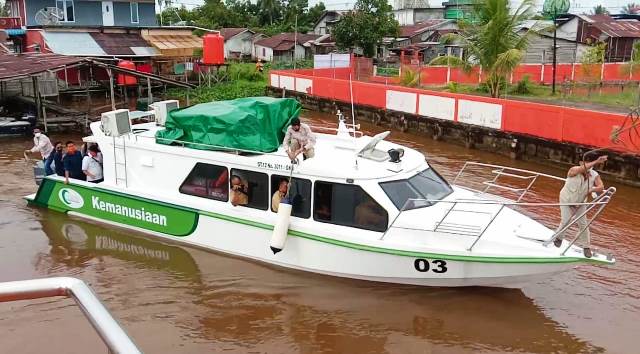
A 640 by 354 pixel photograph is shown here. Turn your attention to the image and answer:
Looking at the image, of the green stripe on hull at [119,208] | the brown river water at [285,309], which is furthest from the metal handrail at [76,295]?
the green stripe on hull at [119,208]

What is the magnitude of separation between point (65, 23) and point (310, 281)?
3349cm

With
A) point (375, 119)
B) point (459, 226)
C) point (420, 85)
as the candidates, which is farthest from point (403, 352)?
point (420, 85)

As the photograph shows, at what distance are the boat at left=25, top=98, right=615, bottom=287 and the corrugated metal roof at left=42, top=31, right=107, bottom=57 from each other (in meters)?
24.3

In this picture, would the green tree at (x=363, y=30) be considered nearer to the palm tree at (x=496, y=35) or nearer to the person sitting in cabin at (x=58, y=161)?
the palm tree at (x=496, y=35)

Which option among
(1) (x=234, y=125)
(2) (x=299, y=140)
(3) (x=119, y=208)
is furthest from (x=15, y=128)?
(2) (x=299, y=140)

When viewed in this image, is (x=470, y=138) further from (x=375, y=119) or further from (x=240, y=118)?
(x=240, y=118)

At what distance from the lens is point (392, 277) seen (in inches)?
331

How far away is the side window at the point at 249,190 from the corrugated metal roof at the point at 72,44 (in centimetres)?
2651

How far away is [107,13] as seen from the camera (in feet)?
126

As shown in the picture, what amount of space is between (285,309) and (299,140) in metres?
2.68

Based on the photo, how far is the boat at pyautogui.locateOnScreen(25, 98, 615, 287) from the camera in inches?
311

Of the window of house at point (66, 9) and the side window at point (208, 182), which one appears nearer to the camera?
the side window at point (208, 182)

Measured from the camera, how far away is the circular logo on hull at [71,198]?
11352mm

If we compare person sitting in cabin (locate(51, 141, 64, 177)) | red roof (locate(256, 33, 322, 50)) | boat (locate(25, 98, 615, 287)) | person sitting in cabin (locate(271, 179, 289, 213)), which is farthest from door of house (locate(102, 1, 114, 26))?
person sitting in cabin (locate(271, 179, 289, 213))
